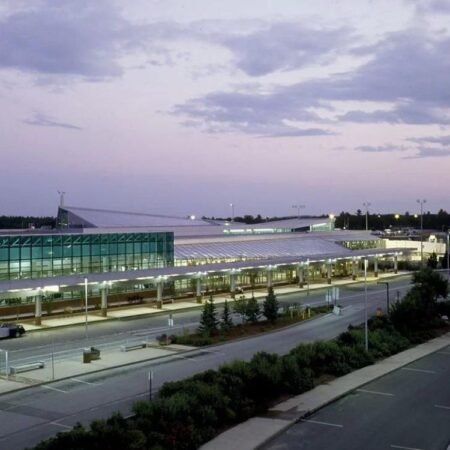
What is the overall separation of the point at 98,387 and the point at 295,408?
7.36m

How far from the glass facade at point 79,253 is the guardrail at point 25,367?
686 inches

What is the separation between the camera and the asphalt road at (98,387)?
19359mm

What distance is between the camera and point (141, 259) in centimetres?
5481

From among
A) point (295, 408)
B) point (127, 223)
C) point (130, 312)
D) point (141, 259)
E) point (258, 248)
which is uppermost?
point (127, 223)

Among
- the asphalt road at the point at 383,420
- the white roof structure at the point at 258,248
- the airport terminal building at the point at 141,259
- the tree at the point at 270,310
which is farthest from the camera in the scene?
the white roof structure at the point at 258,248

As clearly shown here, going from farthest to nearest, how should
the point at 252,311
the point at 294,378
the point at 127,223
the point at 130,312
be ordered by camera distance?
the point at 127,223, the point at 130,312, the point at 252,311, the point at 294,378

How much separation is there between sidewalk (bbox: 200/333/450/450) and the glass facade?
25163mm

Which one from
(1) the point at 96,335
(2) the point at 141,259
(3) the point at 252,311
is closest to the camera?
(1) the point at 96,335

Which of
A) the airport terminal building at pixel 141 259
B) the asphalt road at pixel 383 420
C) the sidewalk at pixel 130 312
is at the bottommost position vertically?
the sidewalk at pixel 130 312

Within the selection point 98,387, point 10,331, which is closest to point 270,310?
point 10,331

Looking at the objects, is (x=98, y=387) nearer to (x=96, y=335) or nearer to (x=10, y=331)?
(x=96, y=335)

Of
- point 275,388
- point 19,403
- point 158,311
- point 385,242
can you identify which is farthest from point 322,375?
point 385,242

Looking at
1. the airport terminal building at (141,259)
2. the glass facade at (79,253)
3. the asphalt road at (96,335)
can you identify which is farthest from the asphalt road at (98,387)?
the glass facade at (79,253)

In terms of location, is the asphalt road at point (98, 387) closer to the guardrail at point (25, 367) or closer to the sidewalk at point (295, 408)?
the guardrail at point (25, 367)
